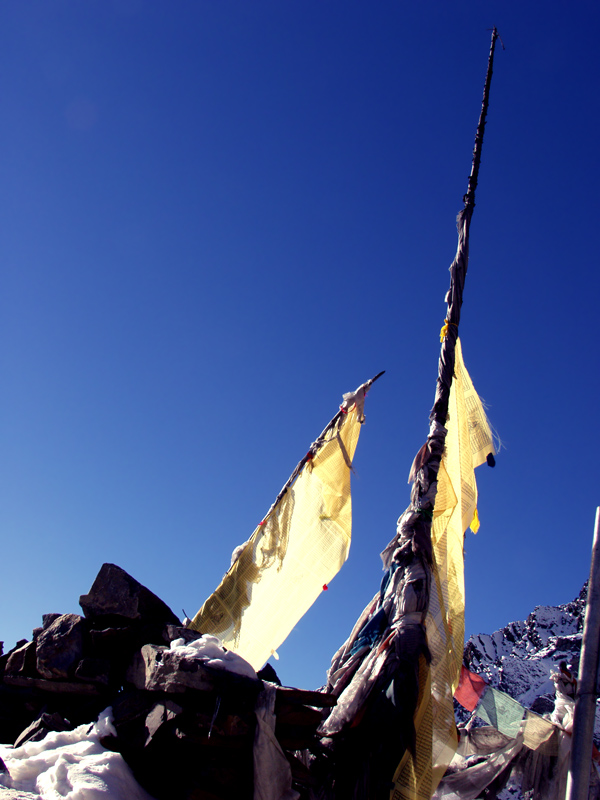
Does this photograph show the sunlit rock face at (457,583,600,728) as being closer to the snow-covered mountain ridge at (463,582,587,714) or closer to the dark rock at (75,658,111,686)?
the snow-covered mountain ridge at (463,582,587,714)

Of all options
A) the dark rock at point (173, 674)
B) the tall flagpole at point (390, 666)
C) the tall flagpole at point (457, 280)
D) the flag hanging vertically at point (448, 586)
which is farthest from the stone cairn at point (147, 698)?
the tall flagpole at point (457, 280)

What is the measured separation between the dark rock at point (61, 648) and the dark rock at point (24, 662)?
0.25 metres

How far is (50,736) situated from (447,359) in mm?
5546

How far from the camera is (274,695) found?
4871 millimetres

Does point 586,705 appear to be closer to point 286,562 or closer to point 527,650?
point 286,562

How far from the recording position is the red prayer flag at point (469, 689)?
6449 millimetres

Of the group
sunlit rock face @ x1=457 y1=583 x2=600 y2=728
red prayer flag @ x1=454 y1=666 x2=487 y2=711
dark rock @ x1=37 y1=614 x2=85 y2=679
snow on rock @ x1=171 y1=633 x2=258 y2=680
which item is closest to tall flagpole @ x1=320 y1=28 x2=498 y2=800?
red prayer flag @ x1=454 y1=666 x2=487 y2=711

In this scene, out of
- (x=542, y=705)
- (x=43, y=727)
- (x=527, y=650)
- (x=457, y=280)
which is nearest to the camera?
(x=43, y=727)

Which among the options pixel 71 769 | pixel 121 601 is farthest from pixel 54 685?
pixel 71 769

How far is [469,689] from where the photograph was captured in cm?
650

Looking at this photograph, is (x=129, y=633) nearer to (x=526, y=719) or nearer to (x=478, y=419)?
(x=526, y=719)

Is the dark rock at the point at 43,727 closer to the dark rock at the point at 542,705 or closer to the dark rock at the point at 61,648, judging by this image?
the dark rock at the point at 61,648

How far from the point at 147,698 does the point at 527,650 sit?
97314 millimetres

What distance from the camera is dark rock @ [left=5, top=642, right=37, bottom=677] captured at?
5895mm
